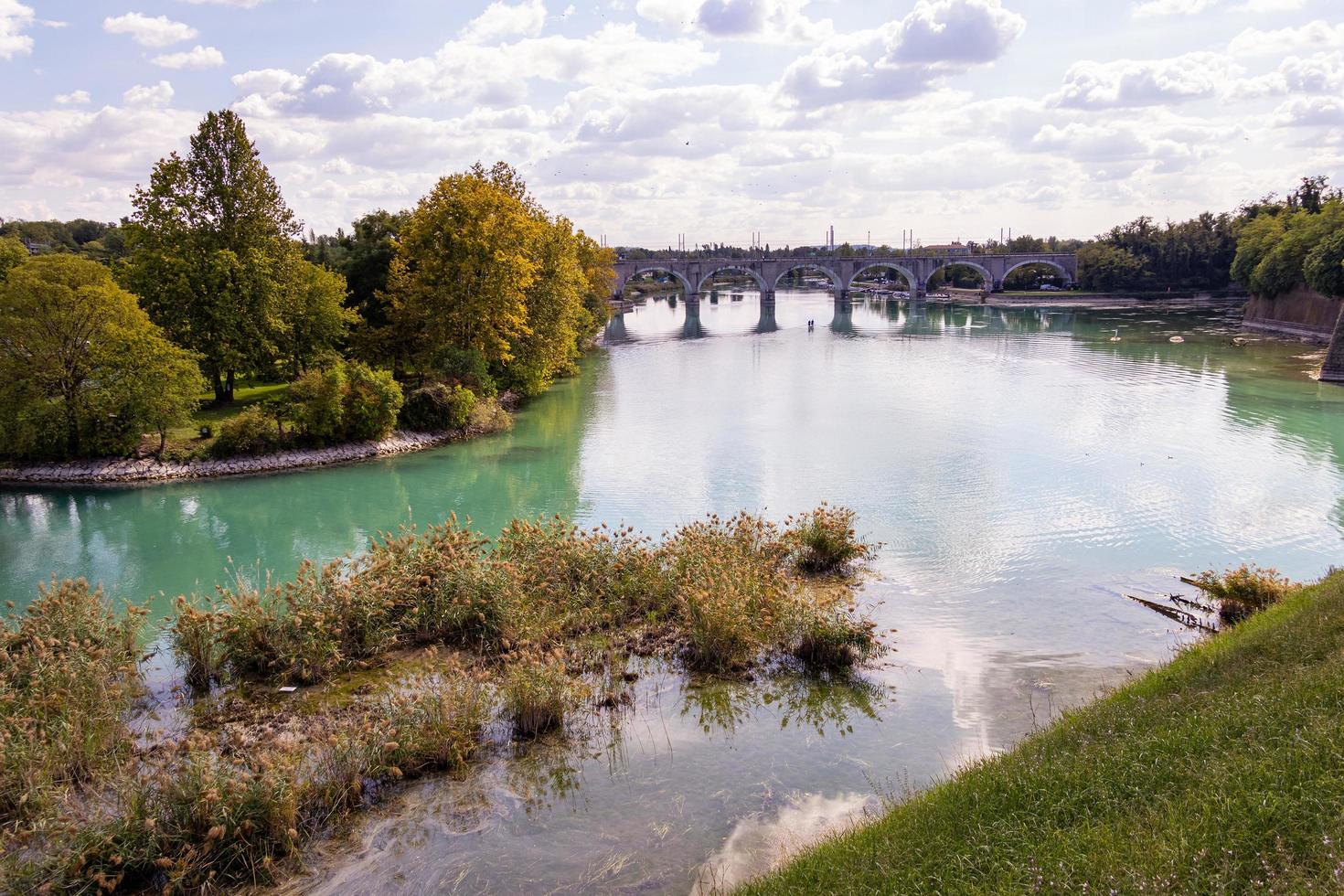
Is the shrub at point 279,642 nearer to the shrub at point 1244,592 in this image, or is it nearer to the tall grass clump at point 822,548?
the tall grass clump at point 822,548

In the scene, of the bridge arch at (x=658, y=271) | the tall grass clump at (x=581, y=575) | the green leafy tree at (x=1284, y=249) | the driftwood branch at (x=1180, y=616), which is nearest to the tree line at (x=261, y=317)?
the tall grass clump at (x=581, y=575)

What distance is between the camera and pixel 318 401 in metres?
28.9

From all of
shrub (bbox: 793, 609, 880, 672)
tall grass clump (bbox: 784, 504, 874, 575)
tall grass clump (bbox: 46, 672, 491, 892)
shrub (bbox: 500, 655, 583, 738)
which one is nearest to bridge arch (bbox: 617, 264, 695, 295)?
tall grass clump (bbox: 784, 504, 874, 575)

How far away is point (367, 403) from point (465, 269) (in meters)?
8.08

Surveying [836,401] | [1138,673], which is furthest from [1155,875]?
[836,401]

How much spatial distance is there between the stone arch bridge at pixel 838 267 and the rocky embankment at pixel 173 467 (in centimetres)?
8039

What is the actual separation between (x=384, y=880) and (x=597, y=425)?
2811cm

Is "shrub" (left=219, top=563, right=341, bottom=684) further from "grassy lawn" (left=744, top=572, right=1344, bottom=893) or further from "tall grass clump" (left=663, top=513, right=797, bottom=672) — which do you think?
"grassy lawn" (left=744, top=572, right=1344, bottom=893)

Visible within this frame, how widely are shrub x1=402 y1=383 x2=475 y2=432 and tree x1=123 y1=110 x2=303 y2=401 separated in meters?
6.18

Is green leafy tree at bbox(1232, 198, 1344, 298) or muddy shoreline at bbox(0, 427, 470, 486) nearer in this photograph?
muddy shoreline at bbox(0, 427, 470, 486)

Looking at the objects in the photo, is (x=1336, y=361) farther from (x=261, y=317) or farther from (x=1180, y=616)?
(x=261, y=317)

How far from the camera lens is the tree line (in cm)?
2645

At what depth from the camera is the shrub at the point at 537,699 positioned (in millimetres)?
10547

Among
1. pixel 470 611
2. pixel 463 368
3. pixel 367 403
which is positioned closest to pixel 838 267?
pixel 463 368
